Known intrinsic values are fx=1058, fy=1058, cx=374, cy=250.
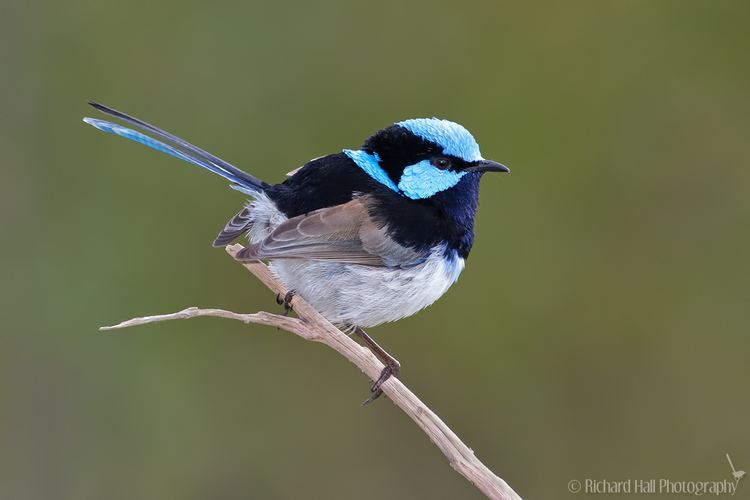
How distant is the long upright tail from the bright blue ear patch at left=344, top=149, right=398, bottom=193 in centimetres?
37

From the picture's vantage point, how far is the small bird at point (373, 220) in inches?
152

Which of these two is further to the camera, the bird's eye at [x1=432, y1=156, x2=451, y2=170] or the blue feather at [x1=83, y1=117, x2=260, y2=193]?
the bird's eye at [x1=432, y1=156, x2=451, y2=170]

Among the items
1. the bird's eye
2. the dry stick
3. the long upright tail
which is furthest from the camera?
the bird's eye

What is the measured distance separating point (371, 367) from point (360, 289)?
0.51 m

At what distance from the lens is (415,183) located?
3992mm

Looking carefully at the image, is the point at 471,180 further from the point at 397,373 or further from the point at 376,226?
the point at 397,373

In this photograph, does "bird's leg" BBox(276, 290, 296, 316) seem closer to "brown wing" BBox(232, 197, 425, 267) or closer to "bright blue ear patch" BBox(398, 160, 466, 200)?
"brown wing" BBox(232, 197, 425, 267)

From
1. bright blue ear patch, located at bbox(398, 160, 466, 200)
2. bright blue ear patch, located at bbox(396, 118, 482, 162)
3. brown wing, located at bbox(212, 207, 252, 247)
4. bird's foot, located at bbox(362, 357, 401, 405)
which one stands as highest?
bright blue ear patch, located at bbox(396, 118, 482, 162)

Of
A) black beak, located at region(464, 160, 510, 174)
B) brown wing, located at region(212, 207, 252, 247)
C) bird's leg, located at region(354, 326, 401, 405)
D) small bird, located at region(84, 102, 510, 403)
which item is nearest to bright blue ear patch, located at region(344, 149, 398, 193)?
small bird, located at region(84, 102, 510, 403)

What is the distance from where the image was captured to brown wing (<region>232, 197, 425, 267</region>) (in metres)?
3.81

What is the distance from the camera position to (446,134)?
150 inches

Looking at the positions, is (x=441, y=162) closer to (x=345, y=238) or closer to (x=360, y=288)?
(x=345, y=238)

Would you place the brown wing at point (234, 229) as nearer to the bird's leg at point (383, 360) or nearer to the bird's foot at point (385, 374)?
the bird's leg at point (383, 360)

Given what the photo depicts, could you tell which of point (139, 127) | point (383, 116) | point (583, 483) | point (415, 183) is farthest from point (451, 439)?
point (383, 116)
